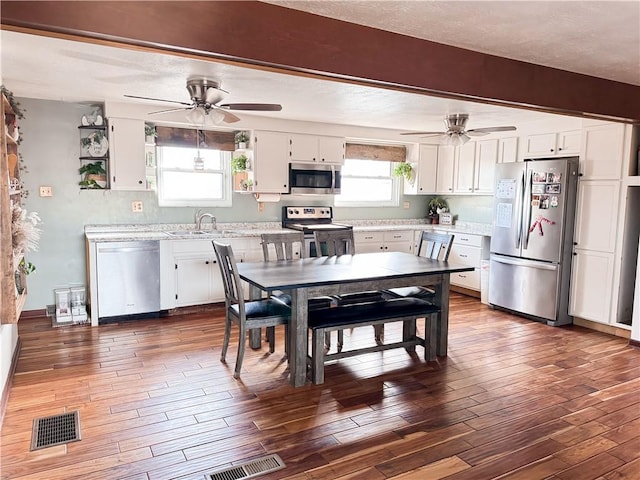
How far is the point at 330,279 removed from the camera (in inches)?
124

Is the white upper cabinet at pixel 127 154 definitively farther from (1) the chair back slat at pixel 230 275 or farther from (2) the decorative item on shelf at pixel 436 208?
(2) the decorative item on shelf at pixel 436 208

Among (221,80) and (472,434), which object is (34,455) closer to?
(472,434)

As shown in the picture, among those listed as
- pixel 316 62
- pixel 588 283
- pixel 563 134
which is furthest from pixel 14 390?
pixel 563 134

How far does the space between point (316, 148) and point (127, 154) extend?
222 cm

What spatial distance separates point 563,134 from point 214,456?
4.65 metres

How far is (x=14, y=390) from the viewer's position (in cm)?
301

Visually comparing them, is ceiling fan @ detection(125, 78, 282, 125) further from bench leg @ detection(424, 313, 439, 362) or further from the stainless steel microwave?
bench leg @ detection(424, 313, 439, 362)

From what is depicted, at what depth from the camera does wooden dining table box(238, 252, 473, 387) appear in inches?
122

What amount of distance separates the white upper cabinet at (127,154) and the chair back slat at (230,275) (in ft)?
6.08

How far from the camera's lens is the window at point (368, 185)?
21.2 feet

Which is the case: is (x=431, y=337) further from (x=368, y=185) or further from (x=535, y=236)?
(x=368, y=185)

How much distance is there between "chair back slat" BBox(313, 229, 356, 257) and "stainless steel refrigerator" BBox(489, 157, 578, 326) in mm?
1915

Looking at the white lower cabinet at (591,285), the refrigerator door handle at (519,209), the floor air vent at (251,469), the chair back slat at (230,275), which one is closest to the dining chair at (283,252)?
the chair back slat at (230,275)

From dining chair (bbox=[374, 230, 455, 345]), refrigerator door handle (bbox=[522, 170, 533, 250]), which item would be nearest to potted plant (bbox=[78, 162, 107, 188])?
dining chair (bbox=[374, 230, 455, 345])
